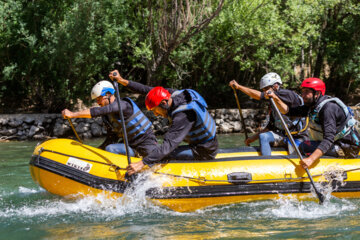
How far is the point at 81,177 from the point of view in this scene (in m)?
4.89

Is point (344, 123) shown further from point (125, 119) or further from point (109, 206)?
point (109, 206)

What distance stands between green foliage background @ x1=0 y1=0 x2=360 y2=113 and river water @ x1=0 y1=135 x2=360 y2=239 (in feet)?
27.1

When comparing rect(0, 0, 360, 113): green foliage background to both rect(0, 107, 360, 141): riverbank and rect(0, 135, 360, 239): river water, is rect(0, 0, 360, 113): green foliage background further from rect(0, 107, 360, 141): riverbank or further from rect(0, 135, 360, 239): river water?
rect(0, 135, 360, 239): river water

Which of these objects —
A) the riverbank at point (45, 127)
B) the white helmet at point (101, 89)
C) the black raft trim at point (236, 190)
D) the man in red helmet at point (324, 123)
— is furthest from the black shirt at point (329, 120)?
the riverbank at point (45, 127)

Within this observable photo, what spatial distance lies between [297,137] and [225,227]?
1804mm

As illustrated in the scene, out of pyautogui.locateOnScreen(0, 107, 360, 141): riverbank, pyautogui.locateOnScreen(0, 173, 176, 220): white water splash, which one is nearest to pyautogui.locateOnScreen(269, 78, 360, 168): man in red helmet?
pyautogui.locateOnScreen(0, 173, 176, 220): white water splash

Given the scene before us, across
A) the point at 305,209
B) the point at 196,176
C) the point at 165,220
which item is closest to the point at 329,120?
the point at 305,209

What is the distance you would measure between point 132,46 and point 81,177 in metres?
9.49

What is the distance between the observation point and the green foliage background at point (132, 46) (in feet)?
42.2

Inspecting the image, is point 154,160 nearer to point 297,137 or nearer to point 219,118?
point 297,137

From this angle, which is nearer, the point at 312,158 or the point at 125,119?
the point at 312,158

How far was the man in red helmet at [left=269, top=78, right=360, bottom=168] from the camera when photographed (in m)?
4.91

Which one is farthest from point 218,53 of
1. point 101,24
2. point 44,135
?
point 44,135

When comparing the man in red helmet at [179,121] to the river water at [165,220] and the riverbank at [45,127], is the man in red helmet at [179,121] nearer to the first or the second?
the river water at [165,220]
